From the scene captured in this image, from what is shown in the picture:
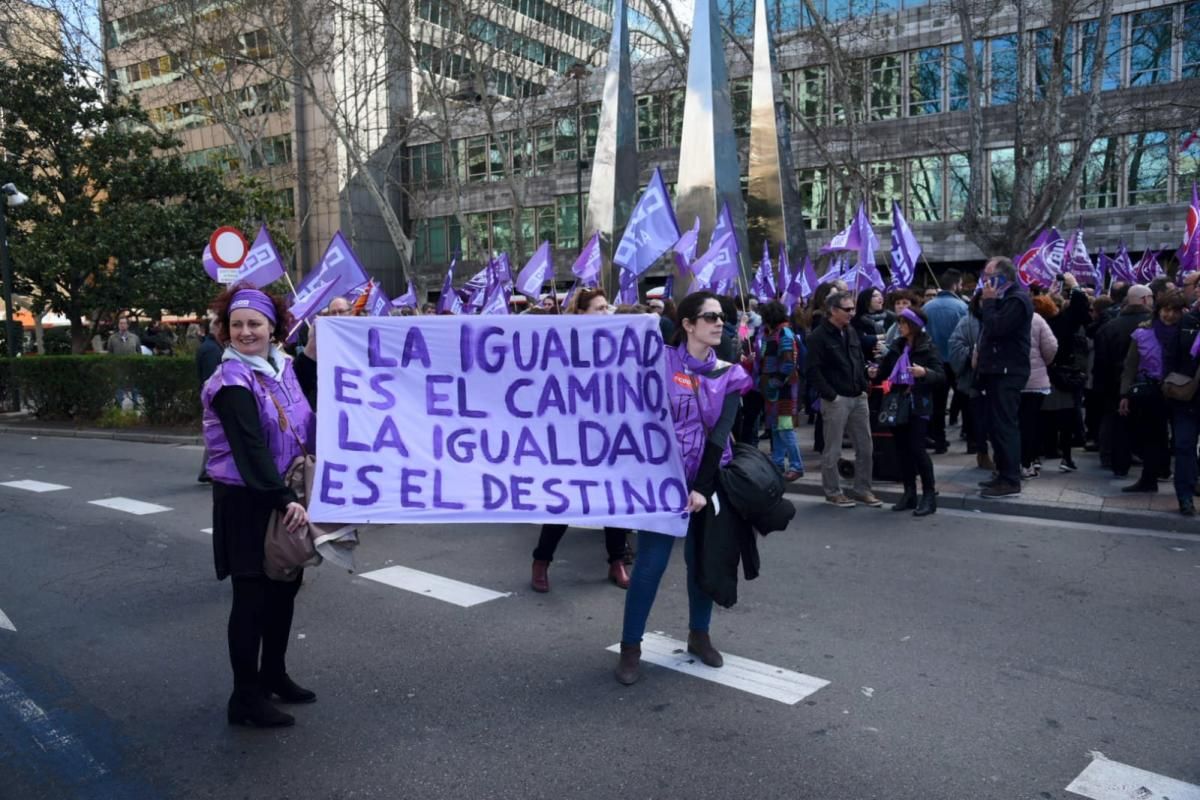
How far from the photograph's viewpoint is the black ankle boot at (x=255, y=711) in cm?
380

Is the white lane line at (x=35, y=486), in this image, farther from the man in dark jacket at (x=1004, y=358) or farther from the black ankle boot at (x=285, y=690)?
the man in dark jacket at (x=1004, y=358)

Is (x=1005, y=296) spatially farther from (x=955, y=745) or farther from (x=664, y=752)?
(x=664, y=752)

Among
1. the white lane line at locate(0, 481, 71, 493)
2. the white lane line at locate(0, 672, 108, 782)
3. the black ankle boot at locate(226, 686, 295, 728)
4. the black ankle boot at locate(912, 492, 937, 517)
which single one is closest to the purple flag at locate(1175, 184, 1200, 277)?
the black ankle boot at locate(912, 492, 937, 517)

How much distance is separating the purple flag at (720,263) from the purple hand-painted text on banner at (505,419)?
6.17 m

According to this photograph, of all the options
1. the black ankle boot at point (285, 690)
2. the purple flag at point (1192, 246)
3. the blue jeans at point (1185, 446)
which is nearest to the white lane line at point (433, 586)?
the black ankle boot at point (285, 690)

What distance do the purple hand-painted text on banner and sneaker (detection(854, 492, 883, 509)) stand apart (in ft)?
15.0

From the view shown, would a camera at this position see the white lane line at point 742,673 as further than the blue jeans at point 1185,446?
No

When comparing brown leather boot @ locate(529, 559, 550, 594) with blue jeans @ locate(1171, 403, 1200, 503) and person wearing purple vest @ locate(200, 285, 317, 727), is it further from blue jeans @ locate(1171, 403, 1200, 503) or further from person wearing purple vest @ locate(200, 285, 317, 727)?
blue jeans @ locate(1171, 403, 1200, 503)

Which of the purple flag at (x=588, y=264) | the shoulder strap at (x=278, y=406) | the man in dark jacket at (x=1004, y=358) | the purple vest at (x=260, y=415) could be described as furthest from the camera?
the purple flag at (x=588, y=264)

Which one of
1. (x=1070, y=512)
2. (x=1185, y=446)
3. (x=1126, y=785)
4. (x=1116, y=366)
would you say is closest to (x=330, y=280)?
(x=1070, y=512)

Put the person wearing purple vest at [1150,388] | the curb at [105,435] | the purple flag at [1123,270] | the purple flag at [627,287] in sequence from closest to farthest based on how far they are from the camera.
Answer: the person wearing purple vest at [1150,388]
the purple flag at [627,287]
the curb at [105,435]
the purple flag at [1123,270]

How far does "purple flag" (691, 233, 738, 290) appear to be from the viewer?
10273 millimetres

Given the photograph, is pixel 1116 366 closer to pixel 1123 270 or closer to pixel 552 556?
pixel 552 556

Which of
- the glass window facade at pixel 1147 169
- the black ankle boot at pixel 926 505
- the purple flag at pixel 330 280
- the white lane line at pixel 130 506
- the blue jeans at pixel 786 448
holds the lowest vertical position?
the white lane line at pixel 130 506
